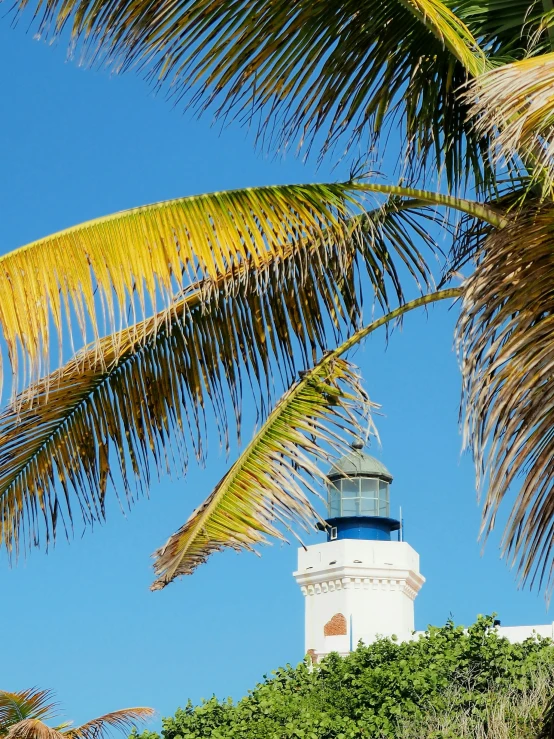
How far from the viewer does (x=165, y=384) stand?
5316 mm

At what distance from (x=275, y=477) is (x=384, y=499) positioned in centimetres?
2891

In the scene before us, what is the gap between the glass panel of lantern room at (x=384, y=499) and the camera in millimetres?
33281

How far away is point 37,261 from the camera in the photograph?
3893 millimetres

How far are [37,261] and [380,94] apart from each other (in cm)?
181

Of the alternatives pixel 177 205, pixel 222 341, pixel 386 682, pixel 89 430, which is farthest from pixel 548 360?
pixel 386 682

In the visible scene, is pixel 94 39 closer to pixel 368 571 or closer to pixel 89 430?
pixel 89 430

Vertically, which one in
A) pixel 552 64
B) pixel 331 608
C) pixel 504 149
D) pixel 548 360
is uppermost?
pixel 331 608

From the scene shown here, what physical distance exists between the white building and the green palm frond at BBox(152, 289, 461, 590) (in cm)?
2407

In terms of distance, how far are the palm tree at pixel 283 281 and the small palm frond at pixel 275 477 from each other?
0.4 inches

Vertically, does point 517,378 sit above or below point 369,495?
below

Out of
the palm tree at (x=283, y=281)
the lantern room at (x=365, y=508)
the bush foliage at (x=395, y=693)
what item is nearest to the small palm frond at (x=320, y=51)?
the palm tree at (x=283, y=281)

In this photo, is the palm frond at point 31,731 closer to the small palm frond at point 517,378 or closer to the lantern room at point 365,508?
the small palm frond at point 517,378

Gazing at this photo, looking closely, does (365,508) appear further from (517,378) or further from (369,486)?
(517,378)

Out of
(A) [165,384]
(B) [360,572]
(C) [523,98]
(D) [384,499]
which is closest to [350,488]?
(D) [384,499]
